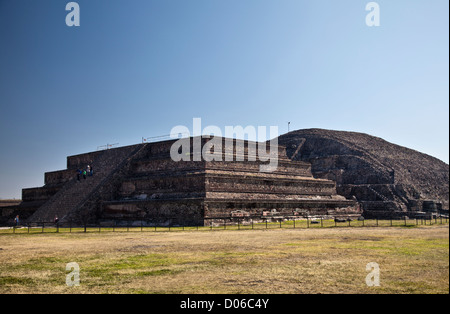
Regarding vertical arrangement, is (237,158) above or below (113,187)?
above

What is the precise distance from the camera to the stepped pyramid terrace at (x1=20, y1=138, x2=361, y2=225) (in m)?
29.9

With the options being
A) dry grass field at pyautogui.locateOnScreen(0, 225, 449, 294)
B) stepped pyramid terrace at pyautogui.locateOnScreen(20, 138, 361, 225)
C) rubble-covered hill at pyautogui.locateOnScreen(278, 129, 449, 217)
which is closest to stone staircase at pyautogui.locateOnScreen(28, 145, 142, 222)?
stepped pyramid terrace at pyautogui.locateOnScreen(20, 138, 361, 225)

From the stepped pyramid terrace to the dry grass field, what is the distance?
13879 millimetres

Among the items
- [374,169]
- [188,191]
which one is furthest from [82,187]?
[374,169]

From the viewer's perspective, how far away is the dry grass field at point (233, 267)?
7684 millimetres

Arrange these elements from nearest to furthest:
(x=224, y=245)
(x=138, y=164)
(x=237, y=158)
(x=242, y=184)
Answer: (x=224, y=245) < (x=242, y=184) < (x=237, y=158) < (x=138, y=164)

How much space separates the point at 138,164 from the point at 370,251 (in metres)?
28.0

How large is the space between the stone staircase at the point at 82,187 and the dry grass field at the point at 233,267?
19337mm

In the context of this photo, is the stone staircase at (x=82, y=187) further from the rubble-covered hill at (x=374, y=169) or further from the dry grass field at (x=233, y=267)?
the rubble-covered hill at (x=374, y=169)

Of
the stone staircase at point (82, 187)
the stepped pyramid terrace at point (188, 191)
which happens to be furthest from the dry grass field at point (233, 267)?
the stone staircase at point (82, 187)

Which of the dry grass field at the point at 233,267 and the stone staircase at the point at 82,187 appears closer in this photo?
the dry grass field at the point at 233,267

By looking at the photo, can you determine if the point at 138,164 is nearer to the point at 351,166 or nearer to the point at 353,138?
the point at 351,166

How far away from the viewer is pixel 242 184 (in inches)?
1284
